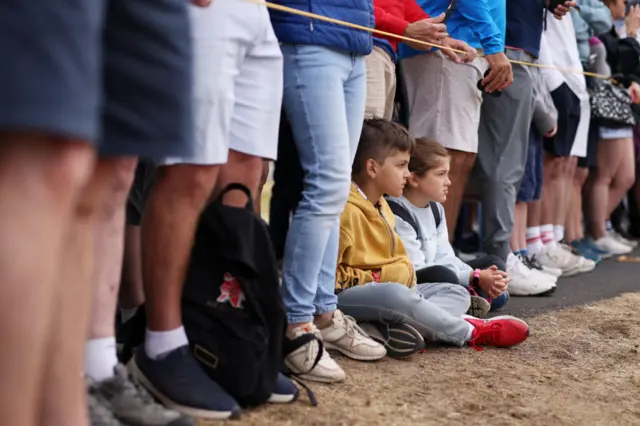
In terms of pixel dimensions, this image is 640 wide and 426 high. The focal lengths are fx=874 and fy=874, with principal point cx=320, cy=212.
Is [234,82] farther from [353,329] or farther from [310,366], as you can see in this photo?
[353,329]

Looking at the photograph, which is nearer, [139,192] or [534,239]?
[139,192]

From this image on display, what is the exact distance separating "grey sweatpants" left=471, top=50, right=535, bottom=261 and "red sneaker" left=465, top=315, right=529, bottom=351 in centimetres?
146

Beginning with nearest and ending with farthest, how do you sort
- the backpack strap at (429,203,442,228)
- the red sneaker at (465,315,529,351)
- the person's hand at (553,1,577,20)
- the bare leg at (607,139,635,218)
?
the red sneaker at (465,315,529,351) → the backpack strap at (429,203,442,228) → the person's hand at (553,1,577,20) → the bare leg at (607,139,635,218)

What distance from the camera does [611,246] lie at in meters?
6.25

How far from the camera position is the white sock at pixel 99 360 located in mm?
1729

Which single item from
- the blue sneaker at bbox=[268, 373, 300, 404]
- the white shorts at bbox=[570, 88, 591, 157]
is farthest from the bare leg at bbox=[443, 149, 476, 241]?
the blue sneaker at bbox=[268, 373, 300, 404]

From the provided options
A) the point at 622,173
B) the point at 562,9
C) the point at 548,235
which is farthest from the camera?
the point at 622,173

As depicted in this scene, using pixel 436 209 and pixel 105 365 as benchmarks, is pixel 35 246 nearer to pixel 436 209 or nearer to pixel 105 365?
pixel 105 365

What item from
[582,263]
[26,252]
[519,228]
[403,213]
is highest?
[26,252]

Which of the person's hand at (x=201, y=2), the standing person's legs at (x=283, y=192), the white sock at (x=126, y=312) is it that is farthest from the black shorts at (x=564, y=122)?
the person's hand at (x=201, y=2)

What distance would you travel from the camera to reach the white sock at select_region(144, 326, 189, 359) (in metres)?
1.93

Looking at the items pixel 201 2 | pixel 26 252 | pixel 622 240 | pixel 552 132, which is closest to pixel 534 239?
pixel 552 132

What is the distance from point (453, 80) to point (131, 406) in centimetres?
248

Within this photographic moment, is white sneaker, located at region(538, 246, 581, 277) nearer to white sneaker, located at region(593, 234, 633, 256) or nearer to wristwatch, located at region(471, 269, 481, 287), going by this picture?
white sneaker, located at region(593, 234, 633, 256)
